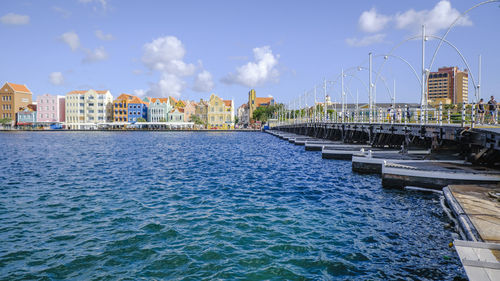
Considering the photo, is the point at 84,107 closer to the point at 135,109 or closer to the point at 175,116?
the point at 135,109

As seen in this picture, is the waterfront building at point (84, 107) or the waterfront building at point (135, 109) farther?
the waterfront building at point (135, 109)

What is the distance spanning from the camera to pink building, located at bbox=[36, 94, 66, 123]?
17162 centimetres

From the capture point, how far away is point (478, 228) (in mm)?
10289

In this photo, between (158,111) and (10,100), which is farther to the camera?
(158,111)

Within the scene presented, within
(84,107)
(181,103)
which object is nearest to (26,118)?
(84,107)

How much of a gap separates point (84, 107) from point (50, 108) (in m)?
16.5

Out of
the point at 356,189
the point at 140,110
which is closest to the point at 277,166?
the point at 356,189

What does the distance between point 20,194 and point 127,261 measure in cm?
1378

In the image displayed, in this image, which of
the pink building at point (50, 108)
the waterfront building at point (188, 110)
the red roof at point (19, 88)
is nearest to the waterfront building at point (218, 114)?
the waterfront building at point (188, 110)

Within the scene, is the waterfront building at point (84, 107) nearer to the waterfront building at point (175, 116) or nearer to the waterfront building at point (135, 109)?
the waterfront building at point (135, 109)

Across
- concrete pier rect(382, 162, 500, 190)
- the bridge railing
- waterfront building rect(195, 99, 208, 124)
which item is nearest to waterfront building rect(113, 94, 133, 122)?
waterfront building rect(195, 99, 208, 124)

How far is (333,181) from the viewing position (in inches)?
992

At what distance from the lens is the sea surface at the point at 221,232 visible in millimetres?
10055

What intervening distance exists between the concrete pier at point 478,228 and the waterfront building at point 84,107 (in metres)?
179
